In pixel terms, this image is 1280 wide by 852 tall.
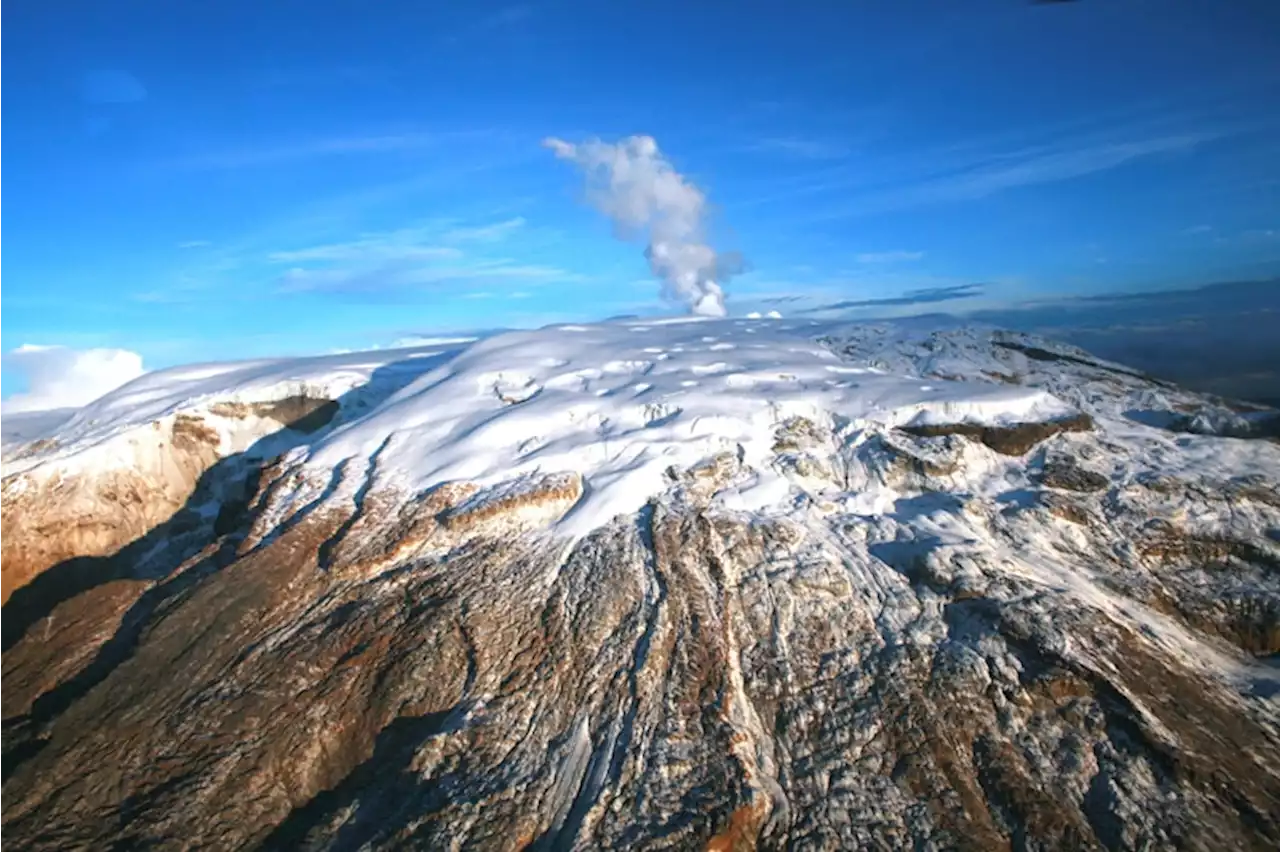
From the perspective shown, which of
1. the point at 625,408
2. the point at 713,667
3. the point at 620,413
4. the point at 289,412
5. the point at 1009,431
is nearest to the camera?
the point at 713,667

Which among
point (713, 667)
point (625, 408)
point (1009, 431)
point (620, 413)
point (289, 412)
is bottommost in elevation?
point (713, 667)

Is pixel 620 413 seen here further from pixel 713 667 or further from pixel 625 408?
pixel 713 667

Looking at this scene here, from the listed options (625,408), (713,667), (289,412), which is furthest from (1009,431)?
(289,412)

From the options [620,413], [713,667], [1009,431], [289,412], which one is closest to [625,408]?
[620,413]

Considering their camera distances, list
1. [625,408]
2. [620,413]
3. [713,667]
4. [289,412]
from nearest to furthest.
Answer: [713,667] < [620,413] < [625,408] < [289,412]

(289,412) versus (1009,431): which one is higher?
(289,412)

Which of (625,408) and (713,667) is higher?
(625,408)

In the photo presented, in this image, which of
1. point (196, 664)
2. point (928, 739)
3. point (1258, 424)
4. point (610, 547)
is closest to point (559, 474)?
point (610, 547)

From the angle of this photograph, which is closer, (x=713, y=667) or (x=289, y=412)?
(x=713, y=667)

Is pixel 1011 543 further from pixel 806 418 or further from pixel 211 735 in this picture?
pixel 211 735
